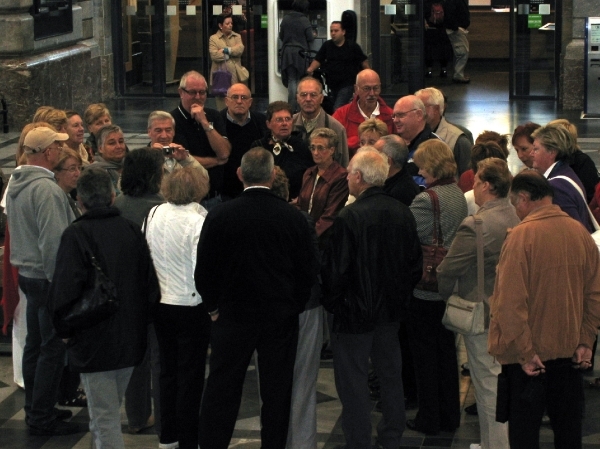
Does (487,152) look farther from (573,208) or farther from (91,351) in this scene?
(91,351)

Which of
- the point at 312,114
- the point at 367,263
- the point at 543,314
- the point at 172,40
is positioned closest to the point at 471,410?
the point at 367,263

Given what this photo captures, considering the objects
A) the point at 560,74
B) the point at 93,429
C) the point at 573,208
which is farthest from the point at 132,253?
the point at 560,74

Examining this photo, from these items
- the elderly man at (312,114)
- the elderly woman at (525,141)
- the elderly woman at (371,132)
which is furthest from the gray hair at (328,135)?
the elderly woman at (525,141)

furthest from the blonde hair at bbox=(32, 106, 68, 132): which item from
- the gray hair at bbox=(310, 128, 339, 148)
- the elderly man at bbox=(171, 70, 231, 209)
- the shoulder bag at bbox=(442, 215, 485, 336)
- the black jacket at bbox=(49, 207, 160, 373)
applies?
the shoulder bag at bbox=(442, 215, 485, 336)

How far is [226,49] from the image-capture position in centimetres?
1781

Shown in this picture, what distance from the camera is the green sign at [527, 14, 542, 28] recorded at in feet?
60.8

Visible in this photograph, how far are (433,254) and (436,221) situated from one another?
0.60 ft

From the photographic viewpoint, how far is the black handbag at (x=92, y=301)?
215 inches

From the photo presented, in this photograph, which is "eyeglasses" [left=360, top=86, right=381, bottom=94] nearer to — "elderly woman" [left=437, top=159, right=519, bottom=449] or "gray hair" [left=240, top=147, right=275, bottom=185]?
"elderly woman" [left=437, top=159, right=519, bottom=449]

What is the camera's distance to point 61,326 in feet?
18.3

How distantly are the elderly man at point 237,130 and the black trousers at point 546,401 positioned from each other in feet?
11.6

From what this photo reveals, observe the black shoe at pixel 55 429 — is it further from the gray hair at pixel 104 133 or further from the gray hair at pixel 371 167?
the gray hair at pixel 371 167

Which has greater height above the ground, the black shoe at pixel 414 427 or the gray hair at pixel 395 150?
the gray hair at pixel 395 150

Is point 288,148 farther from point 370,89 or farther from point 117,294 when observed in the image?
point 117,294
